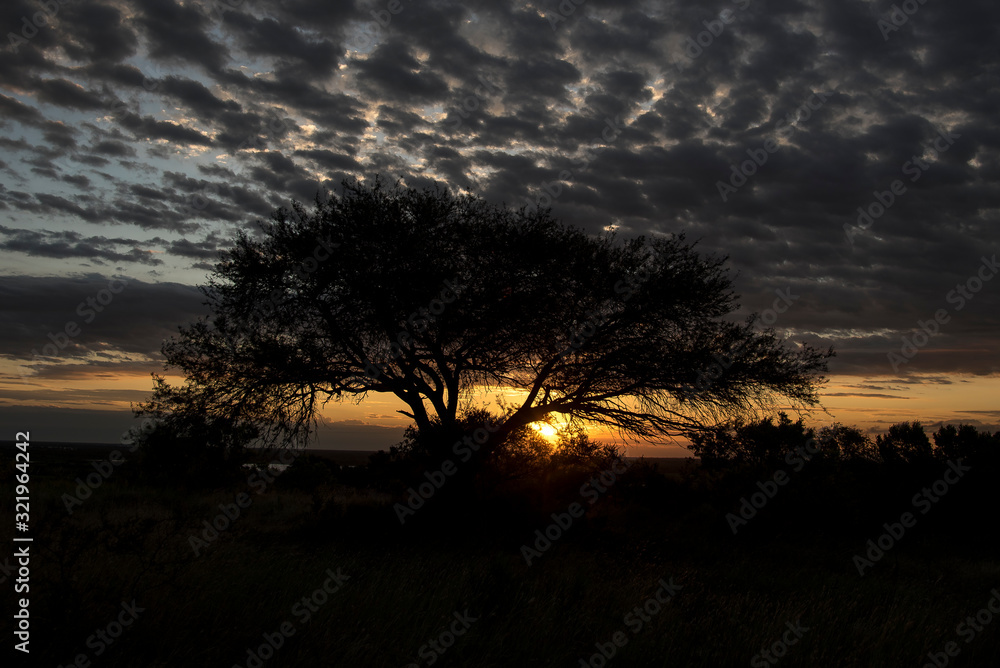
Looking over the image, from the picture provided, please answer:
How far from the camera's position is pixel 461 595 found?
8227 millimetres

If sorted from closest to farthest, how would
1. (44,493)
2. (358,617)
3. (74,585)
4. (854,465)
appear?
(74,585), (358,617), (44,493), (854,465)

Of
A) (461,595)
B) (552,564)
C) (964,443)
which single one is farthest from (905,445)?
(461,595)

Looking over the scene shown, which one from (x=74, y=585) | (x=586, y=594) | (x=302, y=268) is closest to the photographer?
(x=74, y=585)

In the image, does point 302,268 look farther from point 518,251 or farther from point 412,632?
point 412,632

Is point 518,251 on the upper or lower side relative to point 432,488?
upper

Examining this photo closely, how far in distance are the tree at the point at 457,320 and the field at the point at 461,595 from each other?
10.4ft

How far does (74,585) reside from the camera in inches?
254

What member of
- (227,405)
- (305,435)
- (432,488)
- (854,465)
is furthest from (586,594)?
(854,465)

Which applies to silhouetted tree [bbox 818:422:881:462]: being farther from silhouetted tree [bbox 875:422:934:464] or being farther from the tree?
the tree

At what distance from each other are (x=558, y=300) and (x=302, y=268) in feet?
21.8

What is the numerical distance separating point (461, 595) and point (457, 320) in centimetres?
829

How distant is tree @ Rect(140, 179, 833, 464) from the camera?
1555cm

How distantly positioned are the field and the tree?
10.4 feet

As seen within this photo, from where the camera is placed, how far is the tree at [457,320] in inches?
612
